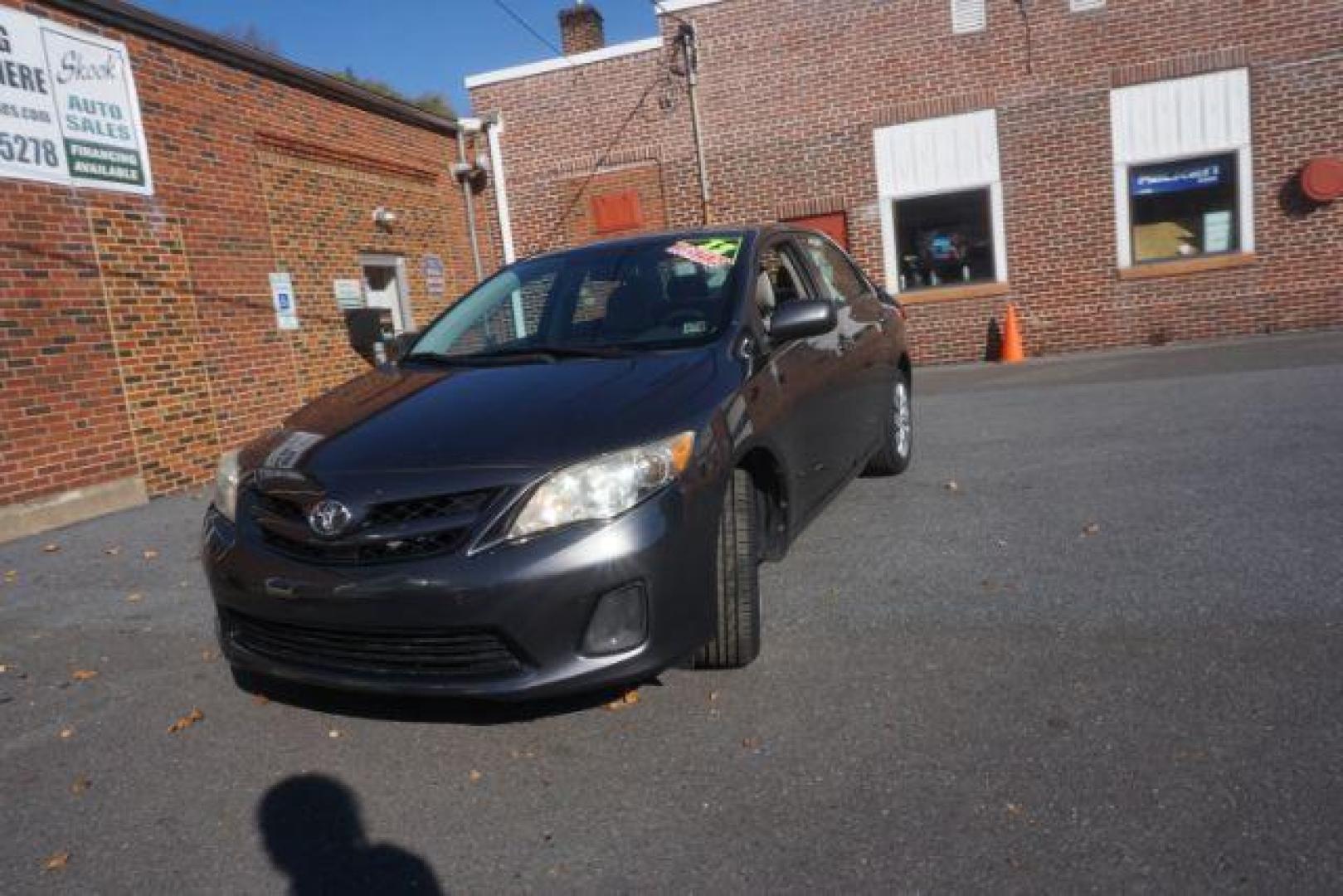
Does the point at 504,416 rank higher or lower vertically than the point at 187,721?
higher

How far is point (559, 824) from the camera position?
8.07 ft

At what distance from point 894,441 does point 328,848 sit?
4159 mm

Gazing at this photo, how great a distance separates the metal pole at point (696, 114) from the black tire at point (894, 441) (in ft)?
25.0

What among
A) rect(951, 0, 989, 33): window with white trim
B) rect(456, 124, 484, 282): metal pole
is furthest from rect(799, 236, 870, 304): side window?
rect(456, 124, 484, 282): metal pole

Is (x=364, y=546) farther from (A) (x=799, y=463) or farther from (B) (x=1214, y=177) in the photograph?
(B) (x=1214, y=177)

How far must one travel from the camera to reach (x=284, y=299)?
367 inches

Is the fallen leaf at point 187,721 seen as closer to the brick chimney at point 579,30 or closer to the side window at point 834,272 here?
the side window at point 834,272

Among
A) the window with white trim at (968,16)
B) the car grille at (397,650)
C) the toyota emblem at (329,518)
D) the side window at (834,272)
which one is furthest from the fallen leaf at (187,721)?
the window with white trim at (968,16)

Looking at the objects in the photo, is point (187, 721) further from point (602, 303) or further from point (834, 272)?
point (834, 272)

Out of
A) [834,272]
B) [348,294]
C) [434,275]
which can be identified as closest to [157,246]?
[348,294]

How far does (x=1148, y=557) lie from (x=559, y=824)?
2.85m

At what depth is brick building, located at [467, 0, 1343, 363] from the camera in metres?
11.3

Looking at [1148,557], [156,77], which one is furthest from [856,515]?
[156,77]

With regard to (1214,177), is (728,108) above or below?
above
